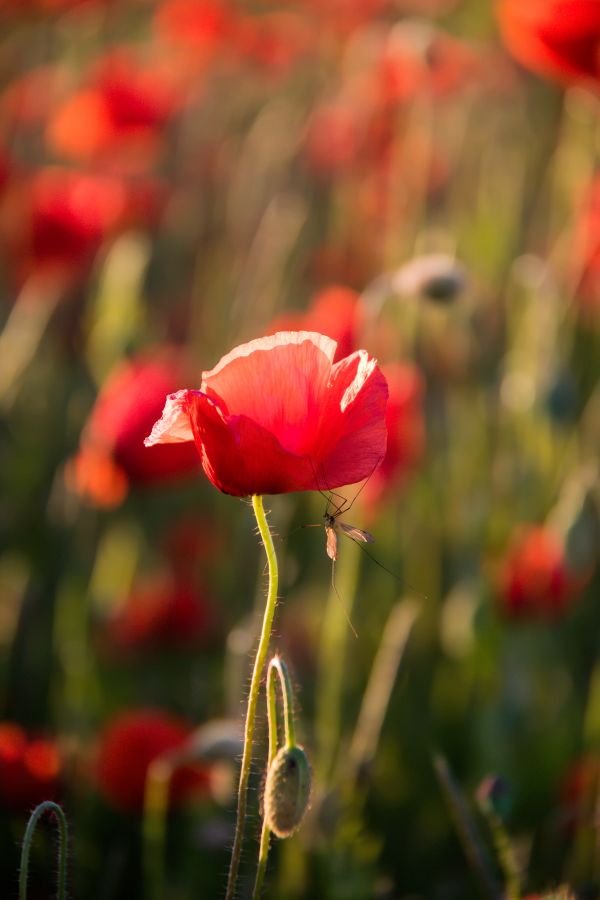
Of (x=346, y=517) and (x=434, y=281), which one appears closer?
(x=434, y=281)

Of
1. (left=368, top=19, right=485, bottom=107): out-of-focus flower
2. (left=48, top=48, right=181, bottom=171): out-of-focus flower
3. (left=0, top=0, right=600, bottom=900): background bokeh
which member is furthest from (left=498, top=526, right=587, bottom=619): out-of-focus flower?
(left=48, top=48, right=181, bottom=171): out-of-focus flower

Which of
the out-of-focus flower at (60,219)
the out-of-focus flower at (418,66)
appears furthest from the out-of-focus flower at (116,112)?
the out-of-focus flower at (418,66)

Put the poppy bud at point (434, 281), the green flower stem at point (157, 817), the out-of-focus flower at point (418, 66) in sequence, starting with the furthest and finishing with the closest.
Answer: the out-of-focus flower at point (418, 66) < the poppy bud at point (434, 281) < the green flower stem at point (157, 817)

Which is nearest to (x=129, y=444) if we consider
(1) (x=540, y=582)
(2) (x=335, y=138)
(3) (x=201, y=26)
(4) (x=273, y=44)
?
(1) (x=540, y=582)

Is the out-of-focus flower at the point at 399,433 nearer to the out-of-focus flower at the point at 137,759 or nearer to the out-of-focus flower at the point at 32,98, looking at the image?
the out-of-focus flower at the point at 137,759

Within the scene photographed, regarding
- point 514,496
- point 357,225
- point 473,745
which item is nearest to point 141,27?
point 357,225

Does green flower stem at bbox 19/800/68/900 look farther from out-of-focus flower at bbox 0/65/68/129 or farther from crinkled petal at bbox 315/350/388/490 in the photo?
out-of-focus flower at bbox 0/65/68/129

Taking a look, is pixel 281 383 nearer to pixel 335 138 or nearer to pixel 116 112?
pixel 116 112

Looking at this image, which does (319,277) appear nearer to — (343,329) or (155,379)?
(343,329)
